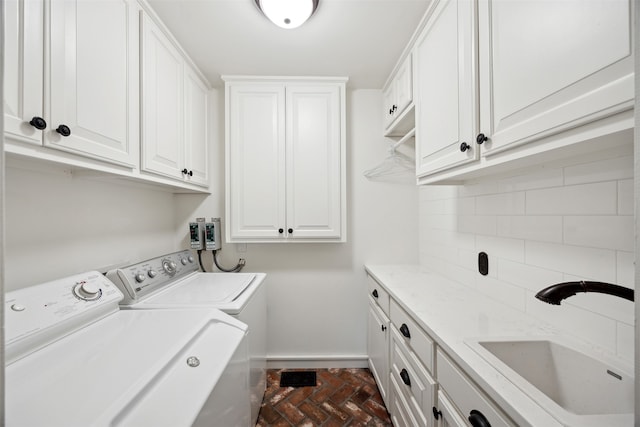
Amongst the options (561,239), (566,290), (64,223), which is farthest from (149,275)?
(561,239)

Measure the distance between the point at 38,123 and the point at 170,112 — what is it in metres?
0.81

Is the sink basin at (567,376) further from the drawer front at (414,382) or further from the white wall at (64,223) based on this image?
the white wall at (64,223)

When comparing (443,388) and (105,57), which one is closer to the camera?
(443,388)

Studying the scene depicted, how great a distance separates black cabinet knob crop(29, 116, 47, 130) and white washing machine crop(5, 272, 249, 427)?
59cm

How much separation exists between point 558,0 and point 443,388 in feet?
4.12

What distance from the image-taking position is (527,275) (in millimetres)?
1067

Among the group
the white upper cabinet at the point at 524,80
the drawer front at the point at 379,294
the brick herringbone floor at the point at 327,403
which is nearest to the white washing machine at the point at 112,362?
the brick herringbone floor at the point at 327,403

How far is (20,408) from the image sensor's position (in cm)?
56

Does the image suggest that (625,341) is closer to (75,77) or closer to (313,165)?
(313,165)

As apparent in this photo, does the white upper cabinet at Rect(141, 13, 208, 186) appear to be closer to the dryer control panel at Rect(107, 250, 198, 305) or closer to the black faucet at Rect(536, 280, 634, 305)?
the dryer control panel at Rect(107, 250, 198, 305)

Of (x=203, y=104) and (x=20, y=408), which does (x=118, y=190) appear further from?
(x=20, y=408)

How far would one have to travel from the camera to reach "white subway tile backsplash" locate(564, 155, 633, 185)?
738 mm

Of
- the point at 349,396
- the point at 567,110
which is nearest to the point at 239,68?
the point at 567,110

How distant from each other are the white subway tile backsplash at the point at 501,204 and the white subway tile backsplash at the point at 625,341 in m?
0.50
